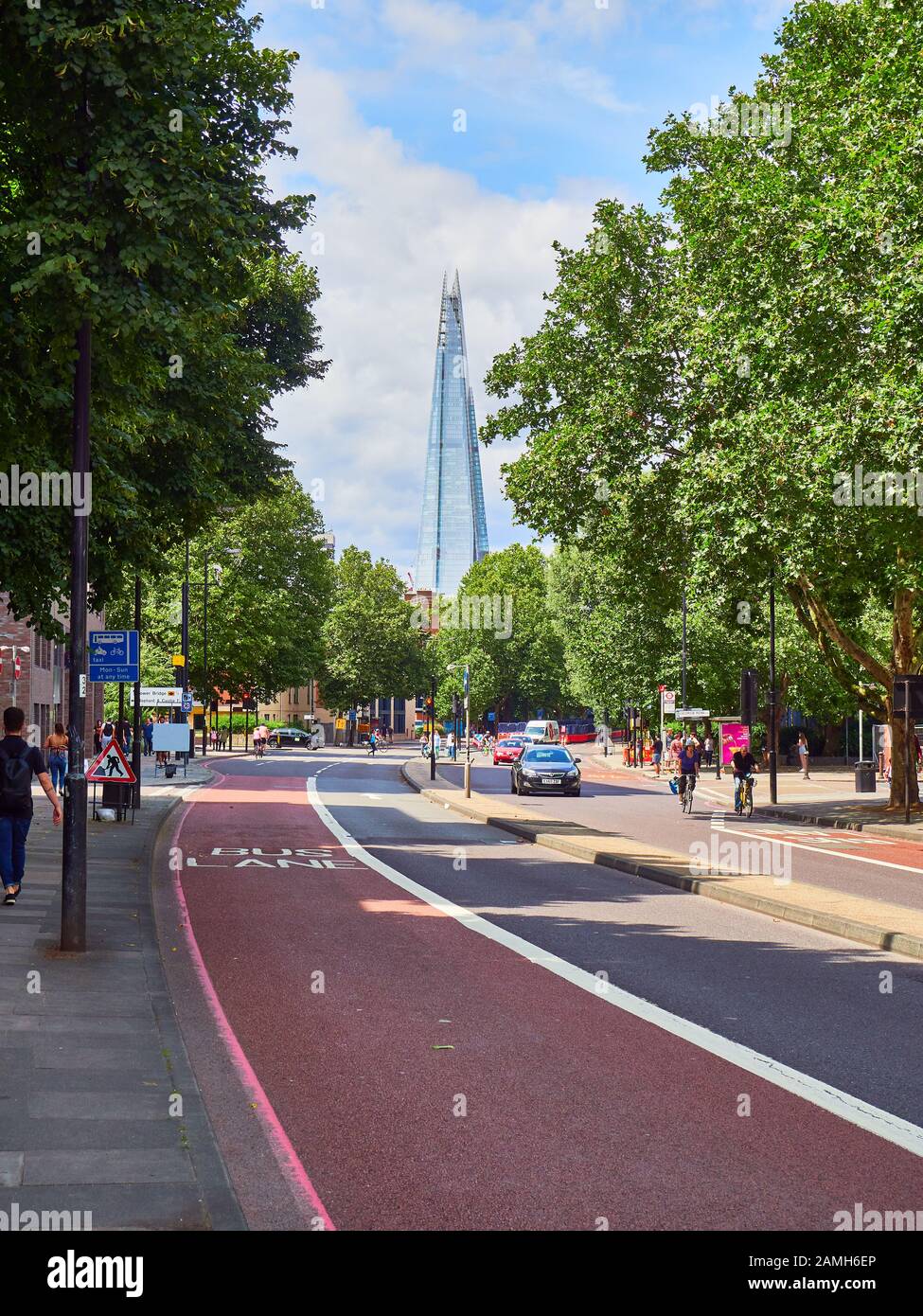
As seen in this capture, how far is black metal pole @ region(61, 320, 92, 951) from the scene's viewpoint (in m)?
10.7

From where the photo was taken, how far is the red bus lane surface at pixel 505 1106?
5.27m

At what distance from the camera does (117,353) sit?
1115 cm

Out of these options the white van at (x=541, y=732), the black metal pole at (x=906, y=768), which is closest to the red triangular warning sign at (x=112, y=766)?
the black metal pole at (x=906, y=768)

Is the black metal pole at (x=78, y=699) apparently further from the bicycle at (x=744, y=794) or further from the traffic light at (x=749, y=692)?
the traffic light at (x=749, y=692)

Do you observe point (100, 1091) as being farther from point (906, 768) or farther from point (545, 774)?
point (545, 774)

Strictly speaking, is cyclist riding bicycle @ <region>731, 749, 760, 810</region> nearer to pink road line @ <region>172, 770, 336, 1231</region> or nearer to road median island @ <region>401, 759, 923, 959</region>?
road median island @ <region>401, 759, 923, 959</region>

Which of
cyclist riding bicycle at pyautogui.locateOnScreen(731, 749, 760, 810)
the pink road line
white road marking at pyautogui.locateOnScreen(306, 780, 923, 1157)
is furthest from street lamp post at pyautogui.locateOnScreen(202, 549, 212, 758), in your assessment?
the pink road line

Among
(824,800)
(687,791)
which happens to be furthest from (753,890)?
(824,800)

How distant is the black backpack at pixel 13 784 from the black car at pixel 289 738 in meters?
86.0

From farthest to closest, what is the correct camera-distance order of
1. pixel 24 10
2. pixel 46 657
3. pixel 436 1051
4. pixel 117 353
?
1. pixel 46 657
2. pixel 117 353
3. pixel 24 10
4. pixel 436 1051
